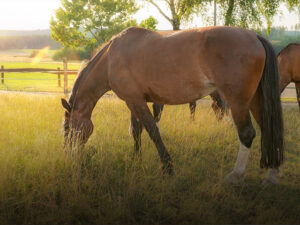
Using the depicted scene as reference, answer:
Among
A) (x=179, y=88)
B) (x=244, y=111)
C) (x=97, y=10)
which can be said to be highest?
(x=97, y=10)

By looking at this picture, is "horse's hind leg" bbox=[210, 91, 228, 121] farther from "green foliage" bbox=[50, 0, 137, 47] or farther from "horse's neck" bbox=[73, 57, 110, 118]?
"green foliage" bbox=[50, 0, 137, 47]

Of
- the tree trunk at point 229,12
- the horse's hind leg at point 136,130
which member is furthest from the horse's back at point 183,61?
the tree trunk at point 229,12

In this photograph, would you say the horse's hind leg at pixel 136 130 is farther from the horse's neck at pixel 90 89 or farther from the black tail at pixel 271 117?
the black tail at pixel 271 117

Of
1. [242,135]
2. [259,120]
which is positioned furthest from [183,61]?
[259,120]

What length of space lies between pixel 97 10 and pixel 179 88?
1110 inches

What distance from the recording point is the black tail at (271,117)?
12.0 feet

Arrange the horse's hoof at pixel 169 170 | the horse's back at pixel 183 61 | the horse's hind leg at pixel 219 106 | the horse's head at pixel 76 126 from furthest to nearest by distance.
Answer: the horse's hind leg at pixel 219 106, the horse's head at pixel 76 126, the horse's hoof at pixel 169 170, the horse's back at pixel 183 61

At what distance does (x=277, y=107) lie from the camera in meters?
3.70

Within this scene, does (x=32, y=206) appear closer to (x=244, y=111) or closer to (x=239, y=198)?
(x=239, y=198)

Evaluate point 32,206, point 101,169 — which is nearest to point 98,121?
point 101,169

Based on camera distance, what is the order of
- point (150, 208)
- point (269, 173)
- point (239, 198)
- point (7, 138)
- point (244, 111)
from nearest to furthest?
point (150, 208) < point (239, 198) < point (244, 111) < point (269, 173) < point (7, 138)

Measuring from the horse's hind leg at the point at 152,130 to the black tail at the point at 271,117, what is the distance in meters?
1.34

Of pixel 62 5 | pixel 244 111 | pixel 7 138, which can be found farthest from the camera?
pixel 62 5

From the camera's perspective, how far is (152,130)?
392 centimetres
